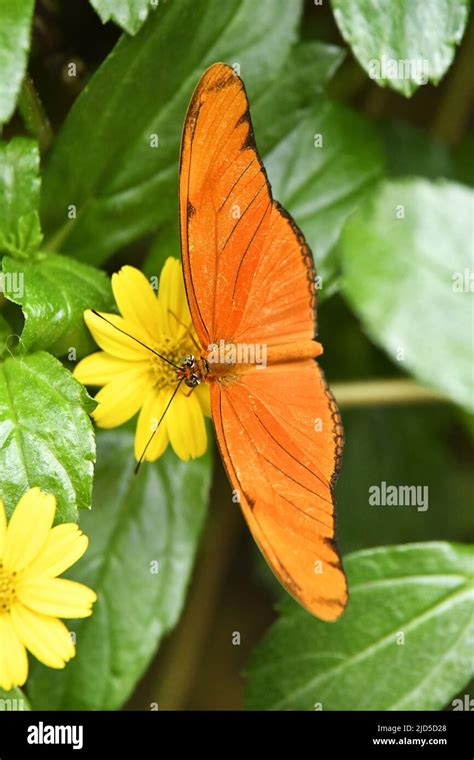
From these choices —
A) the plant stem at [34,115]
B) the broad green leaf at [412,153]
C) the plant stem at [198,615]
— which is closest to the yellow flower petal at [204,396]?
the plant stem at [34,115]

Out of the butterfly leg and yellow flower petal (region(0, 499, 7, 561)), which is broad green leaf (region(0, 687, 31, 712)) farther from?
the butterfly leg

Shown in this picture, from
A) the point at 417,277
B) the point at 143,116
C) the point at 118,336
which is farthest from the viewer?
the point at 417,277

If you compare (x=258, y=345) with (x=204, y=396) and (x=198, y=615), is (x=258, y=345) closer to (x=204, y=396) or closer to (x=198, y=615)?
(x=204, y=396)

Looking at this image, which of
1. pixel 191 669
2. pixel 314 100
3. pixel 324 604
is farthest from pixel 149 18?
pixel 191 669

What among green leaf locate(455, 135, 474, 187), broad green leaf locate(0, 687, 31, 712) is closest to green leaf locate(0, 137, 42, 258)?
broad green leaf locate(0, 687, 31, 712)

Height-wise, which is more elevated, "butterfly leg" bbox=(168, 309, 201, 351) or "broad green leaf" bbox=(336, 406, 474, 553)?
"butterfly leg" bbox=(168, 309, 201, 351)

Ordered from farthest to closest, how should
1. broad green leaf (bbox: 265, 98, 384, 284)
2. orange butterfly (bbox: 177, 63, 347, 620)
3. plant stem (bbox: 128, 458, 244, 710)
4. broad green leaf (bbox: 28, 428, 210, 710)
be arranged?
plant stem (bbox: 128, 458, 244, 710) → broad green leaf (bbox: 265, 98, 384, 284) → broad green leaf (bbox: 28, 428, 210, 710) → orange butterfly (bbox: 177, 63, 347, 620)

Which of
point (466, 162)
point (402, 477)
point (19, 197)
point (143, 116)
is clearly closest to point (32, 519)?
point (19, 197)
